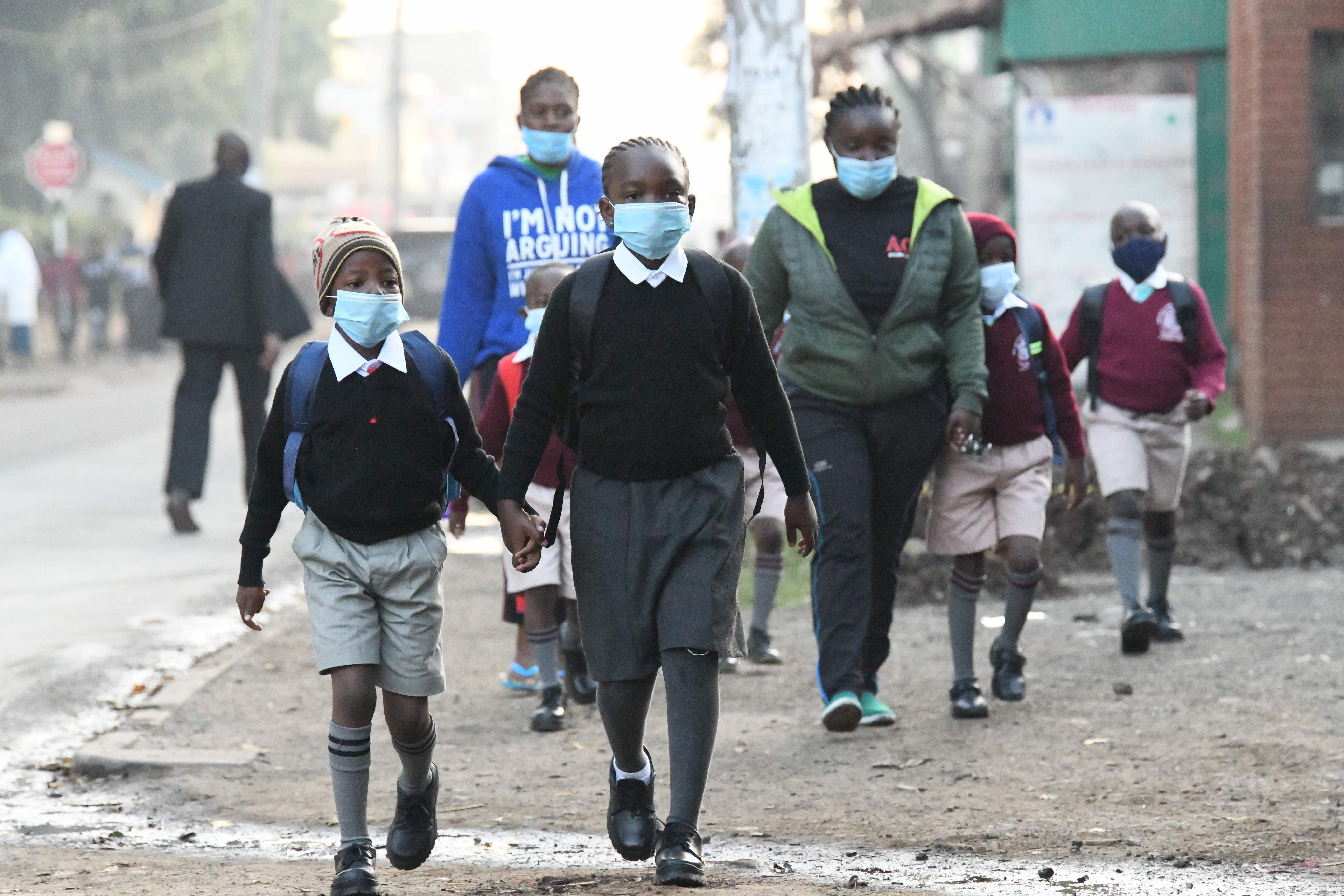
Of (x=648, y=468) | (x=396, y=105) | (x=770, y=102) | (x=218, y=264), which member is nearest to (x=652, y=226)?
(x=648, y=468)

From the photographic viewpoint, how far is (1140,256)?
23.5ft

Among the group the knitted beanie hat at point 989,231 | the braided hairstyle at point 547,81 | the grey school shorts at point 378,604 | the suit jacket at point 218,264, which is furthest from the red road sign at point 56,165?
the grey school shorts at point 378,604

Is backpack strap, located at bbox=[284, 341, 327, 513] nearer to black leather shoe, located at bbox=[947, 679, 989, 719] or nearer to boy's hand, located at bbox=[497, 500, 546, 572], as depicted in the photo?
boy's hand, located at bbox=[497, 500, 546, 572]

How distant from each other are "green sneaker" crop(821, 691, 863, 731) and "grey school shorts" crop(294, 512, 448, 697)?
5.65 ft

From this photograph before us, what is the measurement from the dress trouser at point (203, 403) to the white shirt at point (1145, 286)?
17.2 feet

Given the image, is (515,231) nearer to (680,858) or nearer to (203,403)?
(680,858)

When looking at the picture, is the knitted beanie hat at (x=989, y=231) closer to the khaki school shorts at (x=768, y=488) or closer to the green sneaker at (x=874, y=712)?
the khaki school shorts at (x=768, y=488)

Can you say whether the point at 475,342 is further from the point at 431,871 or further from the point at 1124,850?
the point at 1124,850

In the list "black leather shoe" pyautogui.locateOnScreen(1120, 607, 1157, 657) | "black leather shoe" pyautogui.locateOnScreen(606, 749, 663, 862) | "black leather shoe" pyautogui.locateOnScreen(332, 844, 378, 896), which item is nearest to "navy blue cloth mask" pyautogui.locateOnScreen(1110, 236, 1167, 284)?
"black leather shoe" pyautogui.locateOnScreen(1120, 607, 1157, 657)

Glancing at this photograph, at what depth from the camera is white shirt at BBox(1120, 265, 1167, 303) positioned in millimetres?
7195

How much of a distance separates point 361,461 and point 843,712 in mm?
2083

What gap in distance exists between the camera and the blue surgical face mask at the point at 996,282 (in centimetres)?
632

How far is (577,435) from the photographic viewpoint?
4598 millimetres

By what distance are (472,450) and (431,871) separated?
1.03 m
